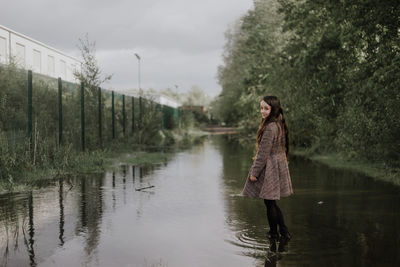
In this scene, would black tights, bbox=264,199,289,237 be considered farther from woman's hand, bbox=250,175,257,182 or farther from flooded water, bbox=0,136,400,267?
woman's hand, bbox=250,175,257,182

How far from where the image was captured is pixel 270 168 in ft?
18.1

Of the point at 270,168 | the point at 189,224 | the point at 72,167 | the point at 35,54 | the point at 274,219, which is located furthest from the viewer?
the point at 35,54

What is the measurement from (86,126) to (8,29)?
88.7 ft

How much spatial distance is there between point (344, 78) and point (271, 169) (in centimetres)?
953

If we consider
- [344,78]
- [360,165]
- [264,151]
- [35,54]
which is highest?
[35,54]

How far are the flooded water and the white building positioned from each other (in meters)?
26.6

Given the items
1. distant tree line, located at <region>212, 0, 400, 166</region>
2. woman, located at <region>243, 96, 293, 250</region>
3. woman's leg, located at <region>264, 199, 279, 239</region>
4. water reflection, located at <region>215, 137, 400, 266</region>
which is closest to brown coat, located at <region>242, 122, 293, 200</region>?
woman, located at <region>243, 96, 293, 250</region>

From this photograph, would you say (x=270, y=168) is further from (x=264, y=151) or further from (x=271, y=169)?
(x=264, y=151)

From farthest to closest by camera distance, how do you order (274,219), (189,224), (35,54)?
1. (35,54)
2. (189,224)
3. (274,219)

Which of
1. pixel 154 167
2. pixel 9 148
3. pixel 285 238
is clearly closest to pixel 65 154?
pixel 9 148

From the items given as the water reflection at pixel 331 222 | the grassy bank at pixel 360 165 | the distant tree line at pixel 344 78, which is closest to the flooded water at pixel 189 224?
the water reflection at pixel 331 222

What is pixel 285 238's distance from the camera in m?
5.61

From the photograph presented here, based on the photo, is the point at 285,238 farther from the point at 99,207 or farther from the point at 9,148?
the point at 9,148

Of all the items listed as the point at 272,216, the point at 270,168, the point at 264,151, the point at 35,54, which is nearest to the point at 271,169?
the point at 270,168
